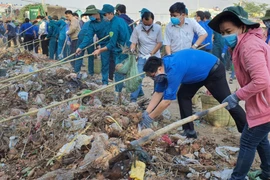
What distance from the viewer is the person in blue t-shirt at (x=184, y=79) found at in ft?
11.4

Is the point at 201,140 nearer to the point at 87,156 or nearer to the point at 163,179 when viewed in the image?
the point at 163,179

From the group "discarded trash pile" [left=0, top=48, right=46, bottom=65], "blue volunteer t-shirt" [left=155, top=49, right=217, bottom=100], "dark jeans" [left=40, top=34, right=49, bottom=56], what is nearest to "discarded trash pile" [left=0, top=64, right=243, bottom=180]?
"blue volunteer t-shirt" [left=155, top=49, right=217, bottom=100]

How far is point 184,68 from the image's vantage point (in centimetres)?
360

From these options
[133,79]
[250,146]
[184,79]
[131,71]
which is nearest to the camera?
[250,146]

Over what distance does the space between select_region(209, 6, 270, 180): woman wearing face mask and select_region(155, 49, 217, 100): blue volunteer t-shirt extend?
0.72m

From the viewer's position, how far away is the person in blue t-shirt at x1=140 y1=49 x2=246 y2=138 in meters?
3.48

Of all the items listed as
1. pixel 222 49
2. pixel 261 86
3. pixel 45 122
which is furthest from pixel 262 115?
pixel 222 49

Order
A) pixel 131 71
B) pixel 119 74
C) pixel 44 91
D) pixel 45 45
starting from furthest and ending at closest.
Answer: pixel 45 45 → pixel 44 91 → pixel 119 74 → pixel 131 71

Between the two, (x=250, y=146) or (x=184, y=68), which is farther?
(x=184, y=68)

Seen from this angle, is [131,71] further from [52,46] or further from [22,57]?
[52,46]

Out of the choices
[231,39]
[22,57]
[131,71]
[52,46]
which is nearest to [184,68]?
[231,39]

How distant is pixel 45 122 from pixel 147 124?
1353 mm

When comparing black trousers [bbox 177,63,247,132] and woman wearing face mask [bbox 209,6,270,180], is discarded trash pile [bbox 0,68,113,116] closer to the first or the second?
black trousers [bbox 177,63,247,132]

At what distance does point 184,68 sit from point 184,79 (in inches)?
9.5
